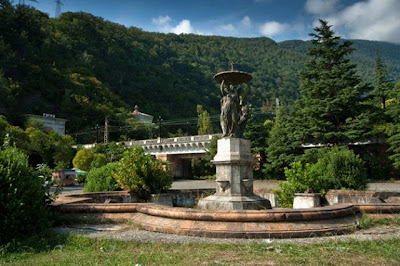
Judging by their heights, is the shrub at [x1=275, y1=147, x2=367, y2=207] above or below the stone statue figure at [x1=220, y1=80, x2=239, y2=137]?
Result: below

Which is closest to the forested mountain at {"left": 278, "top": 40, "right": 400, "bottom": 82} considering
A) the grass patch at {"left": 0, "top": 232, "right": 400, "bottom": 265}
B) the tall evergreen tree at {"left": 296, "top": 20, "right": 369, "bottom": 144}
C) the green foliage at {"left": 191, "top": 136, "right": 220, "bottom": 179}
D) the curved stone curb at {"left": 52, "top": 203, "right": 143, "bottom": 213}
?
the green foliage at {"left": 191, "top": 136, "right": 220, "bottom": 179}

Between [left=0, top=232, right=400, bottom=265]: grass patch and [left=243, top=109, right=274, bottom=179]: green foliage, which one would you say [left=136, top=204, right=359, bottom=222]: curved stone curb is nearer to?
[left=0, top=232, right=400, bottom=265]: grass patch

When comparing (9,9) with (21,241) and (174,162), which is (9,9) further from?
(21,241)

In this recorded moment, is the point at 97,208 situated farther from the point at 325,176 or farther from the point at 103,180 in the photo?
the point at 325,176

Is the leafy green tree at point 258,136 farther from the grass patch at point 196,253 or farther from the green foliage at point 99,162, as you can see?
the grass patch at point 196,253

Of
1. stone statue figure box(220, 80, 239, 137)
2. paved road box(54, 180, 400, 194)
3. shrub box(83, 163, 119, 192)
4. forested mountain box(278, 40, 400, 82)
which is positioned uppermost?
forested mountain box(278, 40, 400, 82)

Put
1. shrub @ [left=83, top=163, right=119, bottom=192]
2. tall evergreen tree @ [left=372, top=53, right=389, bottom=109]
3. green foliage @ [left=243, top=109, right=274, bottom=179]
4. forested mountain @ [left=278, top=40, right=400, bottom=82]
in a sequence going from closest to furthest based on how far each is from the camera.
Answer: shrub @ [left=83, top=163, right=119, bottom=192], green foliage @ [left=243, top=109, right=274, bottom=179], tall evergreen tree @ [left=372, top=53, right=389, bottom=109], forested mountain @ [left=278, top=40, right=400, bottom=82]

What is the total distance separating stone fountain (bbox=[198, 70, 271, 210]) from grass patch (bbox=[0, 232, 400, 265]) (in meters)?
2.97

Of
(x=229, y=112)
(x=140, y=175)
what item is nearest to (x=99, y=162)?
(x=140, y=175)

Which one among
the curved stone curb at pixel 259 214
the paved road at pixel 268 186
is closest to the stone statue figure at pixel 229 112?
the curved stone curb at pixel 259 214

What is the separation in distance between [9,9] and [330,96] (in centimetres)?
7588

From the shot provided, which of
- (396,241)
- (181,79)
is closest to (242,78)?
(396,241)

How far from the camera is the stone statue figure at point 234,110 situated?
9.74 metres

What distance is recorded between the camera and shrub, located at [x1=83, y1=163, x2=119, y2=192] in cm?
1431
